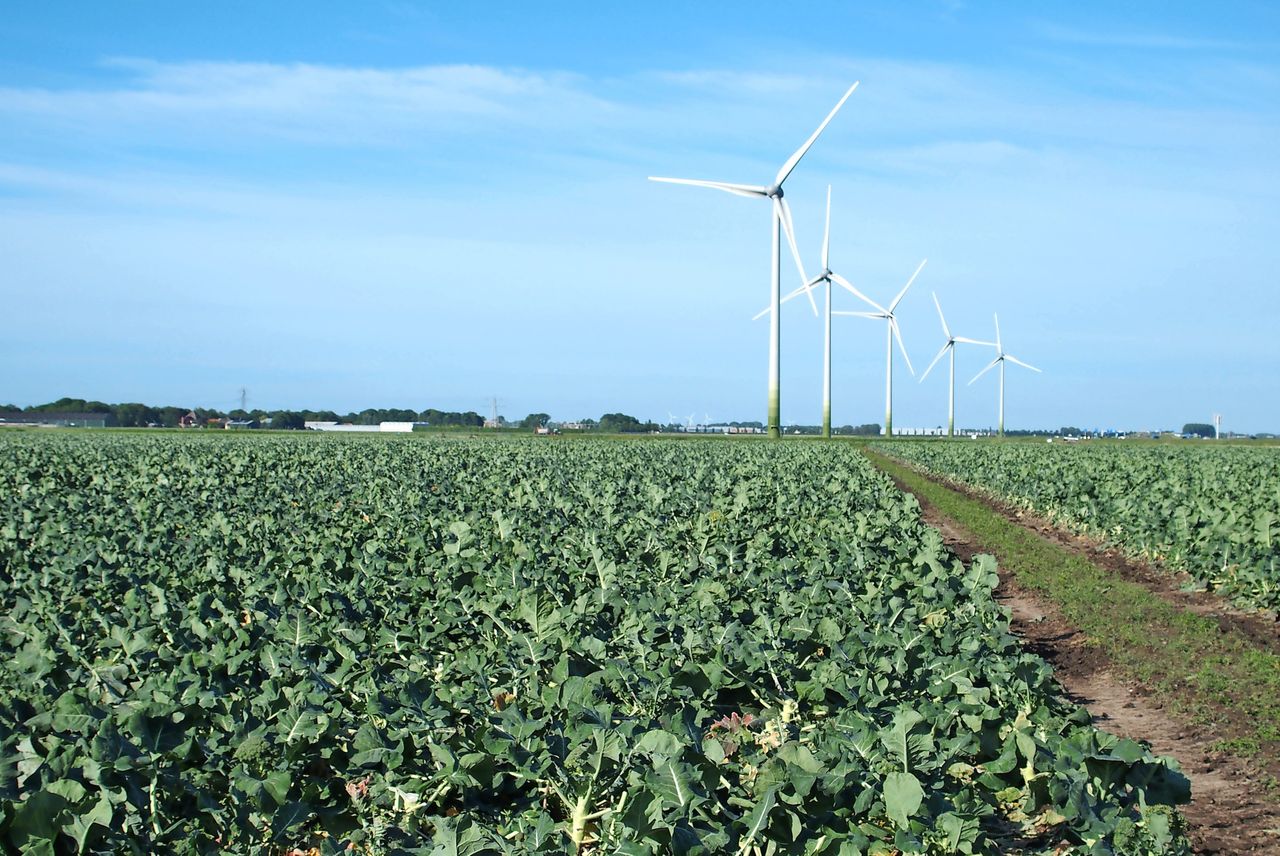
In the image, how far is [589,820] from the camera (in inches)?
202

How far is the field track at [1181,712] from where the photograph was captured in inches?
281

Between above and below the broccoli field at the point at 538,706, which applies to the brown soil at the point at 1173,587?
below

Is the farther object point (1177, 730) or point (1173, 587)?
point (1173, 587)

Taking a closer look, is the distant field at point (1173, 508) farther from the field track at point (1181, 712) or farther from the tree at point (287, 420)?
the tree at point (287, 420)

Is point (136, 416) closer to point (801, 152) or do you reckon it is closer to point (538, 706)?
point (801, 152)

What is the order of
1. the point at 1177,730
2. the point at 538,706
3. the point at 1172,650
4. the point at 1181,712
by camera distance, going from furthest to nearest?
the point at 1172,650
the point at 1181,712
the point at 1177,730
the point at 538,706

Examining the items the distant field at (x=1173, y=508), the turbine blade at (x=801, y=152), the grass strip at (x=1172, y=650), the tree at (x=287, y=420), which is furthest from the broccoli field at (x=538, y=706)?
the tree at (x=287, y=420)

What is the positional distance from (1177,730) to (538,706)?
6.21 meters

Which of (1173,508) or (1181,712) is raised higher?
(1173,508)

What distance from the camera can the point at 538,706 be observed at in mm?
5996

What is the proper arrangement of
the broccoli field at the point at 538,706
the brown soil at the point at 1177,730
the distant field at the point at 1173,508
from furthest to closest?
the distant field at the point at 1173,508, the brown soil at the point at 1177,730, the broccoli field at the point at 538,706

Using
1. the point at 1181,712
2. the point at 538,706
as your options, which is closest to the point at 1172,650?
the point at 1181,712

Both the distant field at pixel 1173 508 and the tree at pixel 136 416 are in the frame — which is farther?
the tree at pixel 136 416

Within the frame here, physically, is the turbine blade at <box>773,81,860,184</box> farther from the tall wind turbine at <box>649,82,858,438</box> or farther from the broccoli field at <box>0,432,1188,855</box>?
the broccoli field at <box>0,432,1188,855</box>
